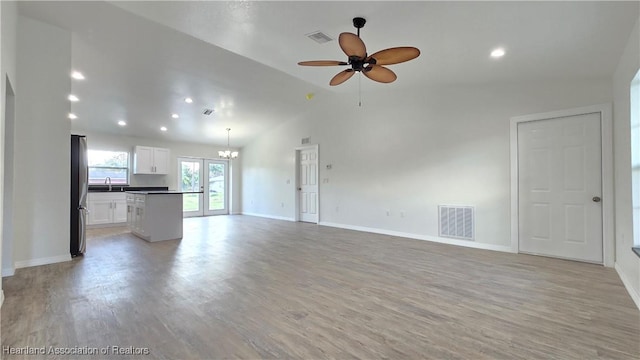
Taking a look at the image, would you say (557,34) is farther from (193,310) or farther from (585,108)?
(193,310)

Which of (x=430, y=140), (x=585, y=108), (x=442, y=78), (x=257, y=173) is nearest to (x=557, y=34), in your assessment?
(x=585, y=108)

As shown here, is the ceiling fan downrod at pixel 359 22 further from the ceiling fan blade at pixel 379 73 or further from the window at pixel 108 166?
the window at pixel 108 166

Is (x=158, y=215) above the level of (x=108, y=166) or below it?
below

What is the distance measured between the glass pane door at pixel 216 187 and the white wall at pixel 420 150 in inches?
122

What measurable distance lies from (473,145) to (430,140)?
76cm

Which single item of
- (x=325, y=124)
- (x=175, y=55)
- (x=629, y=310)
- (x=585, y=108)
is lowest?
(x=629, y=310)

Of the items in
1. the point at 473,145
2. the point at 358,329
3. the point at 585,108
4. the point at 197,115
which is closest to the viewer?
the point at 358,329

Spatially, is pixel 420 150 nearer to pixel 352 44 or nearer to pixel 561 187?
pixel 561 187

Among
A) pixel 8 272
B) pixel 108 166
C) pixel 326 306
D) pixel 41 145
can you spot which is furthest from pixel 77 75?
pixel 326 306

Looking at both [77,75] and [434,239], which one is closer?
[77,75]

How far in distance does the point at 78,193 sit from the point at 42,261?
3.32 ft

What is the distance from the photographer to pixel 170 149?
8836 mm

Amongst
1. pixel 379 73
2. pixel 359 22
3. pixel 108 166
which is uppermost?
pixel 359 22

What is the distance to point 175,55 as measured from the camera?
442cm
